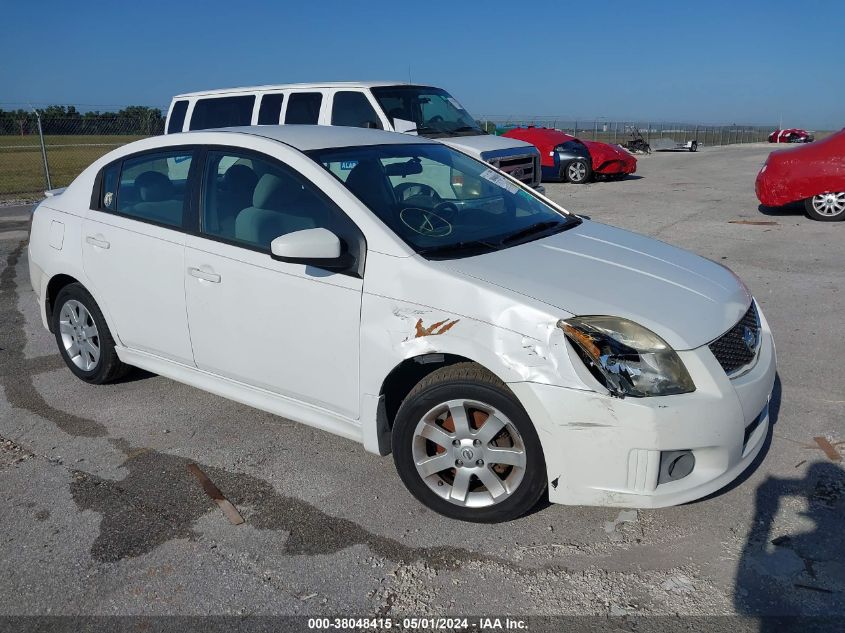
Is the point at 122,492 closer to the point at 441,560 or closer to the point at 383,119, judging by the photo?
the point at 441,560

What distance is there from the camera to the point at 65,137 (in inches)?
822

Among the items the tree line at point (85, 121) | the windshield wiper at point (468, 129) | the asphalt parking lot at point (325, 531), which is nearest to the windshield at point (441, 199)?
the asphalt parking lot at point (325, 531)

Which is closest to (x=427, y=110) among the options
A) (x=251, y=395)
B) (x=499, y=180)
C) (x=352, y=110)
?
(x=352, y=110)

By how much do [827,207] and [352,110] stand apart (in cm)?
701

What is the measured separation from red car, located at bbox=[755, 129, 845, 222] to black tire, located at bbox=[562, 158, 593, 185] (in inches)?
267

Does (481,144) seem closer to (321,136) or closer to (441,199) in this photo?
(321,136)

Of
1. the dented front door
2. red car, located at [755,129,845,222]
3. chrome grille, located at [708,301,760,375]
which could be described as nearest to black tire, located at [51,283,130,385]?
the dented front door

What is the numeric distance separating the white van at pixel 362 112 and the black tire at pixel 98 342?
5.72 metres

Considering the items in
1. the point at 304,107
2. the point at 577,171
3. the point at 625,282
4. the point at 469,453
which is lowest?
the point at 577,171

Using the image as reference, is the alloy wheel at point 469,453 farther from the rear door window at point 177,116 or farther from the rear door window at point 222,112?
the rear door window at point 177,116

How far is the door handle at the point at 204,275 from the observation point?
392 cm

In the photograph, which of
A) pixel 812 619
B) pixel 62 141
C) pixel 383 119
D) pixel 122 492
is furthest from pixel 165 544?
pixel 62 141

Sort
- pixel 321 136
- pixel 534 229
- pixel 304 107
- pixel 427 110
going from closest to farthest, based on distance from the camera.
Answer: pixel 534 229 → pixel 321 136 → pixel 304 107 → pixel 427 110

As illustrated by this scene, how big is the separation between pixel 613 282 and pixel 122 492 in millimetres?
2513
